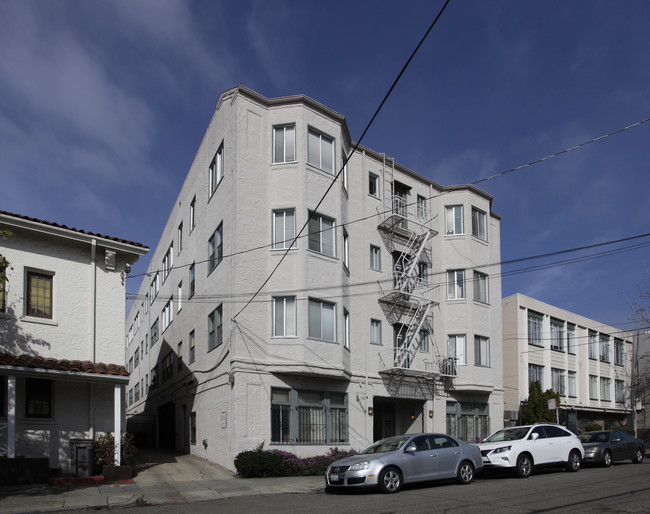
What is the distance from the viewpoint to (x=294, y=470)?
1886 cm

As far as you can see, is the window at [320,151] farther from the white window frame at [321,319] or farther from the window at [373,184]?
the white window frame at [321,319]

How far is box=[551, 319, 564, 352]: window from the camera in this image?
38.0 metres

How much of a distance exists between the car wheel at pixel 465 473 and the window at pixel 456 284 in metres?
13.8

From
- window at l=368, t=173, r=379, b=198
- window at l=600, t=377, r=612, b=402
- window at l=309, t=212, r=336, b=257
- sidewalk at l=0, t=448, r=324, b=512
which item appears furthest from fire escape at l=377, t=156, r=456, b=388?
window at l=600, t=377, r=612, b=402

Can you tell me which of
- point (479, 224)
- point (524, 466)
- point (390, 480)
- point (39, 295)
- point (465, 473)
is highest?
point (479, 224)

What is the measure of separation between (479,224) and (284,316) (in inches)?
544

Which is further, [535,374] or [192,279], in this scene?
[535,374]

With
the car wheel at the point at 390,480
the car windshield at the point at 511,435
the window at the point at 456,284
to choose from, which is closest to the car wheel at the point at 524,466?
the car windshield at the point at 511,435

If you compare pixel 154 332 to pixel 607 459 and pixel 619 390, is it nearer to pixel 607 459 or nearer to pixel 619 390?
pixel 607 459

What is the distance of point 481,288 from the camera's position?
30094mm

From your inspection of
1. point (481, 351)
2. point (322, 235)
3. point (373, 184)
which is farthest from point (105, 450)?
point (481, 351)

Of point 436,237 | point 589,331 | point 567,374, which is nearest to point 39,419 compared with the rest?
point 436,237

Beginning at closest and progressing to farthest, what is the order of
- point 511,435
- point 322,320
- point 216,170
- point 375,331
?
point 511,435 → point 322,320 → point 216,170 → point 375,331

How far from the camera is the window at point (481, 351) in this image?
28.9 metres
